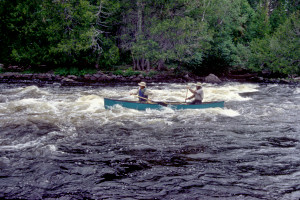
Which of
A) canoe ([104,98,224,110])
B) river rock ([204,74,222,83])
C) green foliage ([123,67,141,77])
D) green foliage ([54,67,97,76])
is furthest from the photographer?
green foliage ([54,67,97,76])

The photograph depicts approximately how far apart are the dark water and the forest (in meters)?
13.6

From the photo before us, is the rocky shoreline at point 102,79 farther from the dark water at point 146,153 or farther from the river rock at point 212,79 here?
the dark water at point 146,153

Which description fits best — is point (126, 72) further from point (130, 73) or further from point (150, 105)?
point (150, 105)

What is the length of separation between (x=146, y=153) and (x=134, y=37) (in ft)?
71.4

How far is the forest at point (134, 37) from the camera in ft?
81.1

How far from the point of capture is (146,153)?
746 cm

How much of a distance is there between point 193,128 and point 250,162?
3.16 metres

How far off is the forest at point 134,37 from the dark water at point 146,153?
1364 cm

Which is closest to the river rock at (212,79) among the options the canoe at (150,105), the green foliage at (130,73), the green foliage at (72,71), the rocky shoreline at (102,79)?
the rocky shoreline at (102,79)

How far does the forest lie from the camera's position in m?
24.7

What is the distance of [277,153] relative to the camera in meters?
7.57

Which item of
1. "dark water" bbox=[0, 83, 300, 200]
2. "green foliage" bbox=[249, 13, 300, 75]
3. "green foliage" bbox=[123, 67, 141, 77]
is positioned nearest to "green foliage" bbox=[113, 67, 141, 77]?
"green foliage" bbox=[123, 67, 141, 77]

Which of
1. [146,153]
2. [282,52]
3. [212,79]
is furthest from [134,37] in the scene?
[146,153]

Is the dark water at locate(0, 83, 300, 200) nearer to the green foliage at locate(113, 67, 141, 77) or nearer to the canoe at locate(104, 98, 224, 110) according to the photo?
the canoe at locate(104, 98, 224, 110)
